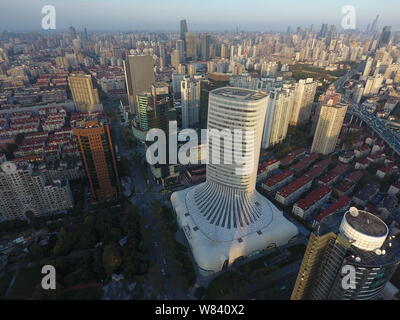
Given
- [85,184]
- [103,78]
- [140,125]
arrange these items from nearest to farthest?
[85,184], [140,125], [103,78]

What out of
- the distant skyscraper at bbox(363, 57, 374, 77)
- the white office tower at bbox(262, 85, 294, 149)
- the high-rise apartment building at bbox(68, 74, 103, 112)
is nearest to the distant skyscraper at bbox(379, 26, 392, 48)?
the distant skyscraper at bbox(363, 57, 374, 77)

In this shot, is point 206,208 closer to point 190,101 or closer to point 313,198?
point 313,198

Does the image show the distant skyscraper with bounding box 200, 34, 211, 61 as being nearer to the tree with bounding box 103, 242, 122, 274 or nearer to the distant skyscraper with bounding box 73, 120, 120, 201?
the distant skyscraper with bounding box 73, 120, 120, 201

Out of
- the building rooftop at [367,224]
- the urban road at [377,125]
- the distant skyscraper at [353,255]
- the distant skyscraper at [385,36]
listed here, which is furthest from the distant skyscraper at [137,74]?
the distant skyscraper at [385,36]

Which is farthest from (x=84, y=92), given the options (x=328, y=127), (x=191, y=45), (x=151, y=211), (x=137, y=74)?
(x=191, y=45)

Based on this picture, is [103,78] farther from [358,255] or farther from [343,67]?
[343,67]

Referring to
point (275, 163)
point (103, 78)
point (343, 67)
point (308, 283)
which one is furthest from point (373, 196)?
point (343, 67)
